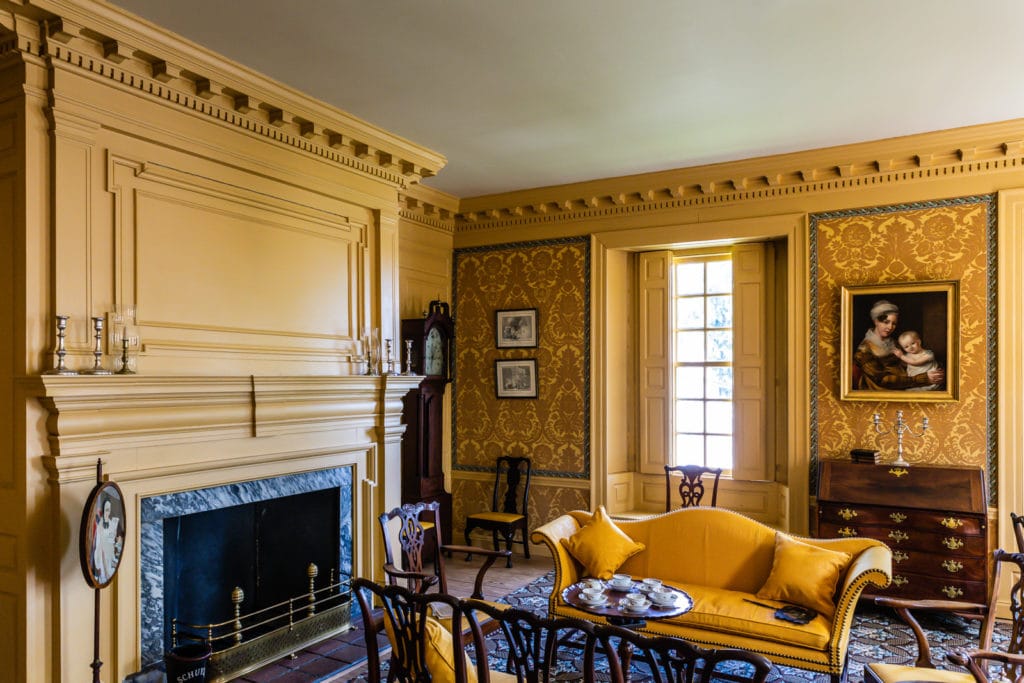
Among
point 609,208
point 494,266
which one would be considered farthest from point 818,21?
point 494,266

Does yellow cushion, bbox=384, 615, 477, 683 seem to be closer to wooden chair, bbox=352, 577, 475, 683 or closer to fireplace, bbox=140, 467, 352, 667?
wooden chair, bbox=352, 577, 475, 683

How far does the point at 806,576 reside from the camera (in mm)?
3732

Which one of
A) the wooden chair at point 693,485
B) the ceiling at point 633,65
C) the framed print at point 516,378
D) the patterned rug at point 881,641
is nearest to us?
the ceiling at point 633,65

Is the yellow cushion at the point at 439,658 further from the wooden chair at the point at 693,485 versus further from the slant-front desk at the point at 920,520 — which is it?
the wooden chair at the point at 693,485

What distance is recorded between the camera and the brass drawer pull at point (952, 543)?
4.56m

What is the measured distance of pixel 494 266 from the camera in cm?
681

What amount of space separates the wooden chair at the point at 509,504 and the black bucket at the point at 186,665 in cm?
299

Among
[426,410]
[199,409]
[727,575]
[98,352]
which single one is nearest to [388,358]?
[426,410]

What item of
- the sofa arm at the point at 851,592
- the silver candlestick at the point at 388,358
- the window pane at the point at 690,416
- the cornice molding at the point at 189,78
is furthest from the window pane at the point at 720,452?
the cornice molding at the point at 189,78

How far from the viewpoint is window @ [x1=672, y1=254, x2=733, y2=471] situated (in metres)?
6.23

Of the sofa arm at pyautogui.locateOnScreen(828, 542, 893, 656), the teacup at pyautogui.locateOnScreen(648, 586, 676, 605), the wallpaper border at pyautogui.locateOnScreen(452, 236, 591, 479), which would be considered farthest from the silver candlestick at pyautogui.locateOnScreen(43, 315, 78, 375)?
the wallpaper border at pyautogui.locateOnScreen(452, 236, 591, 479)

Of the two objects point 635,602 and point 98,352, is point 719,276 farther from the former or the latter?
point 98,352

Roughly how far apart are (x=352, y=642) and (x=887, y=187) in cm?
493

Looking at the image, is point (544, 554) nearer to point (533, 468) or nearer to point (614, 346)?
point (533, 468)
